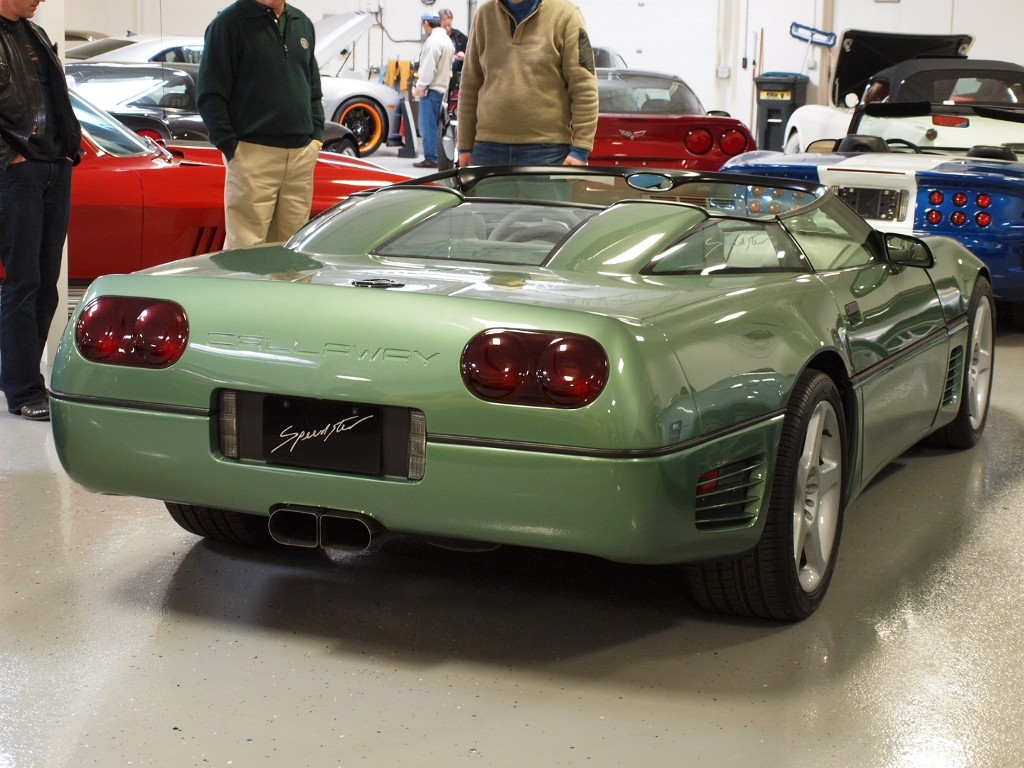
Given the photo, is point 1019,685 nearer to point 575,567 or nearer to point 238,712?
point 575,567

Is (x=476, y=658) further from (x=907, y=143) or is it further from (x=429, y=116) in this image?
(x=429, y=116)

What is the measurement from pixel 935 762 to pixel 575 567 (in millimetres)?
1136

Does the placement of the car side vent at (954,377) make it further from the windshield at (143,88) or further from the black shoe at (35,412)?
the windshield at (143,88)

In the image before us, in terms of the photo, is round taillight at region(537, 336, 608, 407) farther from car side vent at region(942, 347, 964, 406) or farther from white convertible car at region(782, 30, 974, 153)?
white convertible car at region(782, 30, 974, 153)

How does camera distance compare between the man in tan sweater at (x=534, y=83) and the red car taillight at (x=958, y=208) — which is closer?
the man in tan sweater at (x=534, y=83)

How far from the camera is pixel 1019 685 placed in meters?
2.70

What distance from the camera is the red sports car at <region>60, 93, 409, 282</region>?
19.9 ft

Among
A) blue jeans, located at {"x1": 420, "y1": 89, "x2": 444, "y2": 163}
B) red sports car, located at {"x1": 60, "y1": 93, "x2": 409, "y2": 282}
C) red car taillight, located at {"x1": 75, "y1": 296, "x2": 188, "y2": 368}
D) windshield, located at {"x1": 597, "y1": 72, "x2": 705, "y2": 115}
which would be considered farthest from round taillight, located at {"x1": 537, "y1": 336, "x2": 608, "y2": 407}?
blue jeans, located at {"x1": 420, "y1": 89, "x2": 444, "y2": 163}

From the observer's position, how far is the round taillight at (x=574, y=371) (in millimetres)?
2473

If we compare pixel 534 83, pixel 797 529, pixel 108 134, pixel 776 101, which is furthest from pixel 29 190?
pixel 776 101

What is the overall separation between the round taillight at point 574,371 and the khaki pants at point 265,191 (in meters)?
3.14

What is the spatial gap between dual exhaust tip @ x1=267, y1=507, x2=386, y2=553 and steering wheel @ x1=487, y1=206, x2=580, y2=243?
0.89 meters

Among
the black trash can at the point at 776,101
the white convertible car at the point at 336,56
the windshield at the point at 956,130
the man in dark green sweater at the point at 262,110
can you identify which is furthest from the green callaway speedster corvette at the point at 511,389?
the black trash can at the point at 776,101

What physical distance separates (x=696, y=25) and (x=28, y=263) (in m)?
16.2
